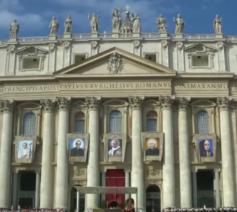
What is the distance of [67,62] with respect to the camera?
150 ft

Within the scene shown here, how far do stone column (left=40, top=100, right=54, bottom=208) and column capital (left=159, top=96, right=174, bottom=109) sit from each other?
973 cm

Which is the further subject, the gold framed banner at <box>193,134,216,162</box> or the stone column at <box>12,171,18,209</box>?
the stone column at <box>12,171,18,209</box>

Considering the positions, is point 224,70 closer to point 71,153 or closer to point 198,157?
point 198,157

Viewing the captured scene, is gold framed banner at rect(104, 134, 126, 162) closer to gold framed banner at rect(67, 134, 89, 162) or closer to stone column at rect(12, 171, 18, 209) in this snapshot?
gold framed banner at rect(67, 134, 89, 162)

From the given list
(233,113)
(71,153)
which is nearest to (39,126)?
(71,153)

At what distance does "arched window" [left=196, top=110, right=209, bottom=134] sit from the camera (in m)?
44.2

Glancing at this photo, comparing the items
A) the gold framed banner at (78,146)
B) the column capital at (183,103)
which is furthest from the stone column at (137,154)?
the gold framed banner at (78,146)

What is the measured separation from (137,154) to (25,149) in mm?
9657

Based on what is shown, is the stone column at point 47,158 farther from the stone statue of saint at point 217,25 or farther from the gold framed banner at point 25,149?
the stone statue of saint at point 217,25

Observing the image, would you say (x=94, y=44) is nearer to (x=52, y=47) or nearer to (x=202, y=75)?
(x=52, y=47)

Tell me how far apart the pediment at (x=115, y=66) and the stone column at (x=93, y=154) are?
2.73 meters

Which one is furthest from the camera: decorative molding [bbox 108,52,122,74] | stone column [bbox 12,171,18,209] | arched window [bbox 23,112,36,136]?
arched window [bbox 23,112,36,136]

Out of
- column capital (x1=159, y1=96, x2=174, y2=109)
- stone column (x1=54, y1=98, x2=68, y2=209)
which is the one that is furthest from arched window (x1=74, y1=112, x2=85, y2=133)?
column capital (x1=159, y1=96, x2=174, y2=109)

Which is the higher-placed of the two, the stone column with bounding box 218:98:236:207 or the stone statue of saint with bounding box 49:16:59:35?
the stone statue of saint with bounding box 49:16:59:35
